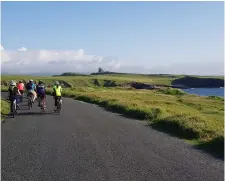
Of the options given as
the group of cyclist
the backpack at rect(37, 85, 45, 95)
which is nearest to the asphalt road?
the group of cyclist

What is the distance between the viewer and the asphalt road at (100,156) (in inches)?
367

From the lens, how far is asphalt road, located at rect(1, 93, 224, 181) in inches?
367

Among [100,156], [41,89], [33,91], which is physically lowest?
[100,156]

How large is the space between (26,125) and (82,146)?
20.8ft

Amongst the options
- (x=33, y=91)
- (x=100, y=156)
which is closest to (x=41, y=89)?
(x=33, y=91)

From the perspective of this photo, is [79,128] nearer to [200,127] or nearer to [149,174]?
[200,127]

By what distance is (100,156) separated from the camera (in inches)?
443

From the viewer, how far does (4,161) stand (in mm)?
10695

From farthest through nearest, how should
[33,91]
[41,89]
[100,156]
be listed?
[33,91], [41,89], [100,156]

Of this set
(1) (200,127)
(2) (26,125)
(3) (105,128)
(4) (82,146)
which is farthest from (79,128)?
(1) (200,127)

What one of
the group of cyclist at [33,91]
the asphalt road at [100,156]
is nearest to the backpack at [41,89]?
the group of cyclist at [33,91]

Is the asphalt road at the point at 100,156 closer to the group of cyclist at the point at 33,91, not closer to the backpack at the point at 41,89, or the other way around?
the group of cyclist at the point at 33,91

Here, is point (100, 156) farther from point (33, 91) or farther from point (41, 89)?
point (33, 91)

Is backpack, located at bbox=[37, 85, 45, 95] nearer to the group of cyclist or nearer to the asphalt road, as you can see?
the group of cyclist
